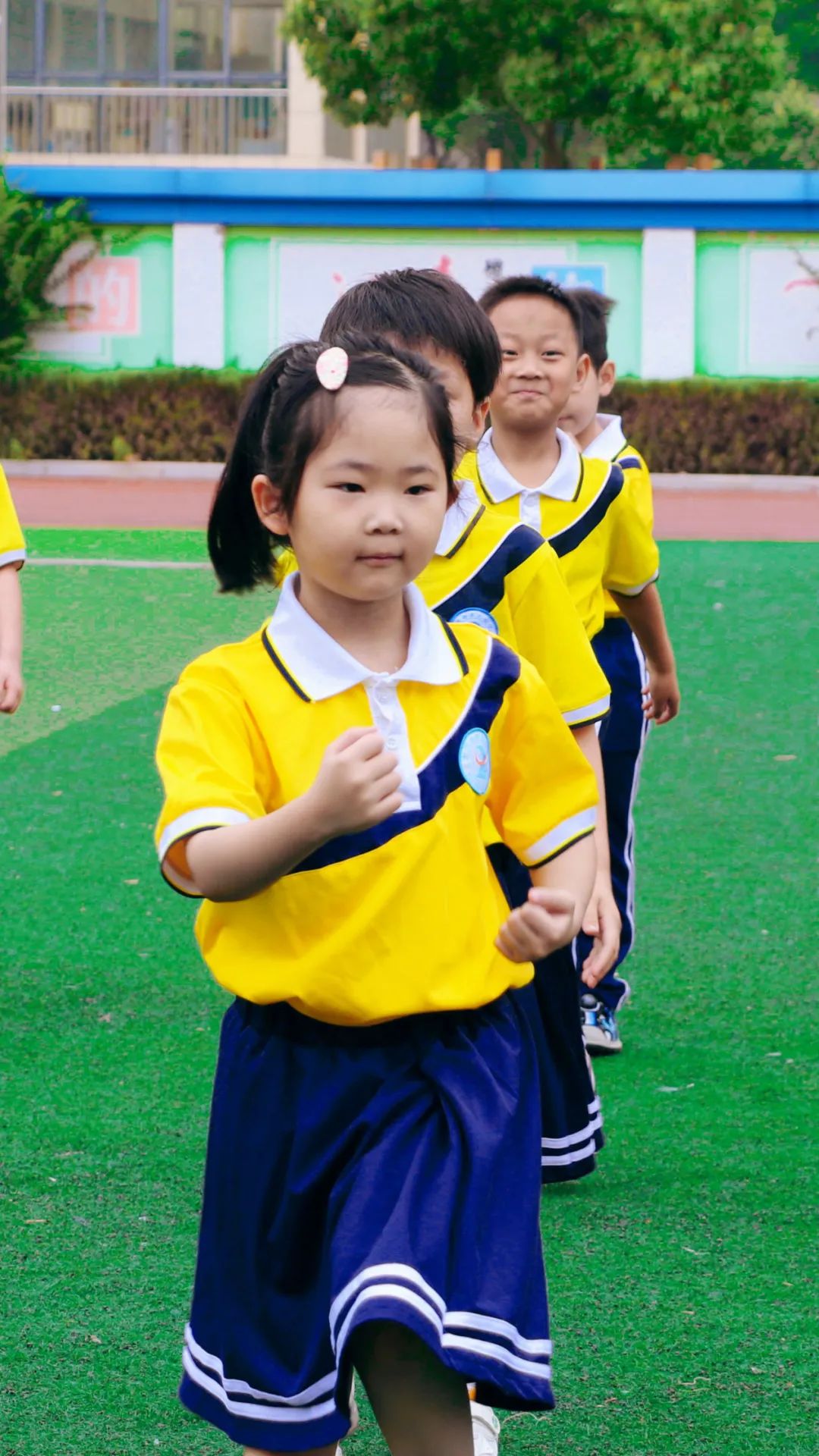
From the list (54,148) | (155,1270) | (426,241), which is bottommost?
(155,1270)

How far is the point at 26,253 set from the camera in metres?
22.9

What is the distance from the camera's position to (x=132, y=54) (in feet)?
113

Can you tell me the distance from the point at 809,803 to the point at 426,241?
1744 centimetres

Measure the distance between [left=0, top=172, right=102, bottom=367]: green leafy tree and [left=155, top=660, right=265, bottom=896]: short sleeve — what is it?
21344 millimetres

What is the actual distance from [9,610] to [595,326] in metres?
1.45

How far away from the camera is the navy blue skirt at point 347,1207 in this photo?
6.49 ft

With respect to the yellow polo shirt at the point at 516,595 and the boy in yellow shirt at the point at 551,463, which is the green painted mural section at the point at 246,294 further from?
the yellow polo shirt at the point at 516,595

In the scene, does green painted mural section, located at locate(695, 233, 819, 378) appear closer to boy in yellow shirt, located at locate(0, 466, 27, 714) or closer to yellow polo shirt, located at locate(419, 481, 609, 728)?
boy in yellow shirt, located at locate(0, 466, 27, 714)

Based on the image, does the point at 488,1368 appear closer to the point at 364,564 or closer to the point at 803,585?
the point at 364,564

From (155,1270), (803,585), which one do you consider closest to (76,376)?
(803,585)

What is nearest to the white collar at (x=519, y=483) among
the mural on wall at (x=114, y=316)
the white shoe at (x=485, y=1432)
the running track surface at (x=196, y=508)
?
the white shoe at (x=485, y=1432)

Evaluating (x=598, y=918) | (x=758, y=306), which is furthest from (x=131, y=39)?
(x=598, y=918)

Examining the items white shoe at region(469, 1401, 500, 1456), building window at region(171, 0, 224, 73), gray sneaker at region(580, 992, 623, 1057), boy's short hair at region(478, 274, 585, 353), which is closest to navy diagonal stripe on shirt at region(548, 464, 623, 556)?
boy's short hair at region(478, 274, 585, 353)

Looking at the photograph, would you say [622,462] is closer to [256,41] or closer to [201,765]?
[201,765]
